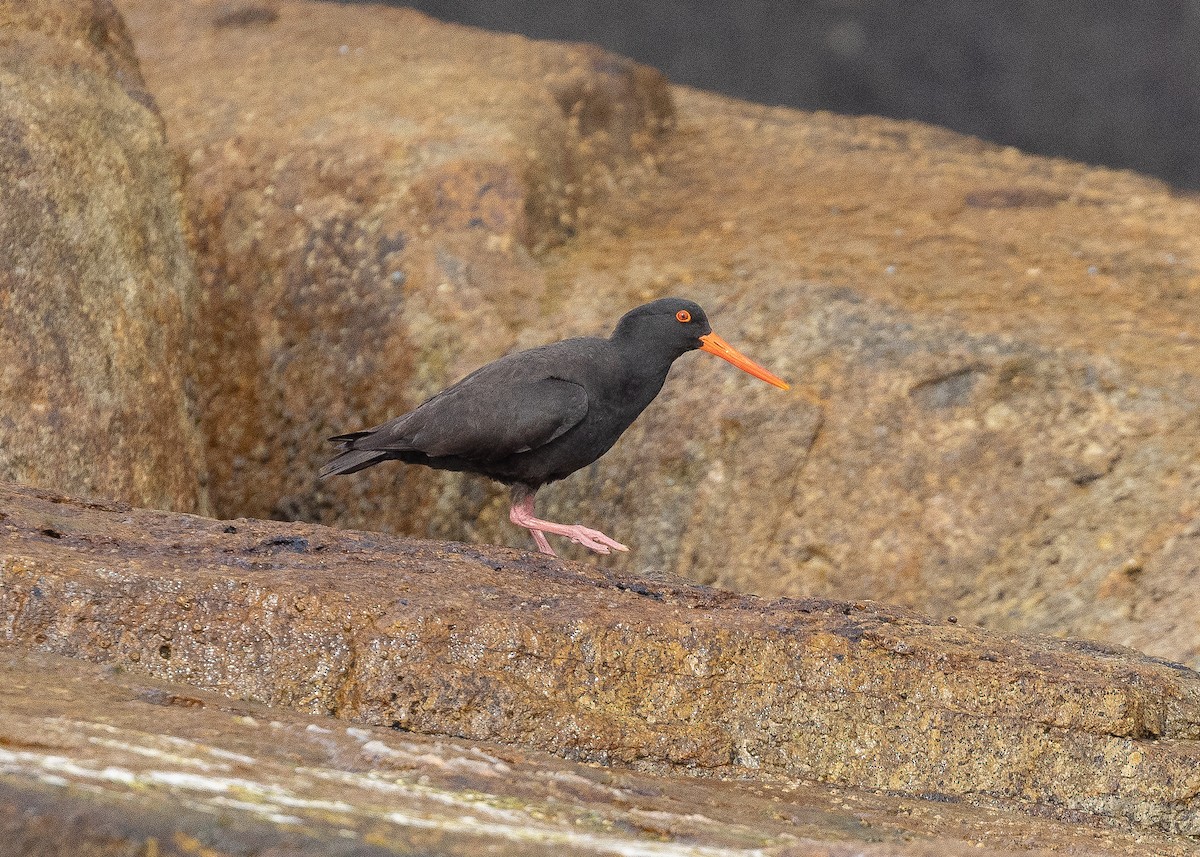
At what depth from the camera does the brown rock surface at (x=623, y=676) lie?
3742 mm

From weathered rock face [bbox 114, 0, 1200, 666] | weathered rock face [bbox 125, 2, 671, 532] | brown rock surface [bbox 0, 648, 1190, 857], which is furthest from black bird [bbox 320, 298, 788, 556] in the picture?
brown rock surface [bbox 0, 648, 1190, 857]

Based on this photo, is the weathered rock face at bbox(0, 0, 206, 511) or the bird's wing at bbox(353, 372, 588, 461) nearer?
the bird's wing at bbox(353, 372, 588, 461)

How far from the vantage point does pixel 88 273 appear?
7254mm

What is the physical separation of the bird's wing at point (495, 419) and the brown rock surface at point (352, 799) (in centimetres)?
271

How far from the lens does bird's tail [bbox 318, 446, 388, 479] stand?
636 cm

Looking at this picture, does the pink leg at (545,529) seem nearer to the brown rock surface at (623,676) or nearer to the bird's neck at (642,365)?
the bird's neck at (642,365)

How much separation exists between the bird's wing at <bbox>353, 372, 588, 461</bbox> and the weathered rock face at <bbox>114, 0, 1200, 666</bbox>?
2.73 ft

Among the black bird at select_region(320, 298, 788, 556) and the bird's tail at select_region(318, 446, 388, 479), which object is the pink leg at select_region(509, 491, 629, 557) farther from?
the bird's tail at select_region(318, 446, 388, 479)

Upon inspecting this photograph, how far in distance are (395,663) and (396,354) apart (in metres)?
4.63

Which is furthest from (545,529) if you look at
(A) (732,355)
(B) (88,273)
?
(B) (88,273)

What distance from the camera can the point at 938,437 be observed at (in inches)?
291

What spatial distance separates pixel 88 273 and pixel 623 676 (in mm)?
4492

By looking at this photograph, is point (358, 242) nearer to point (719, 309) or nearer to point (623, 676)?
point (719, 309)

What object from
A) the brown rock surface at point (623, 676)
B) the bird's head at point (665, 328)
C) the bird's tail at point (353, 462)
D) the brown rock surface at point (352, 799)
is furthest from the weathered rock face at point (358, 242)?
the brown rock surface at point (352, 799)
